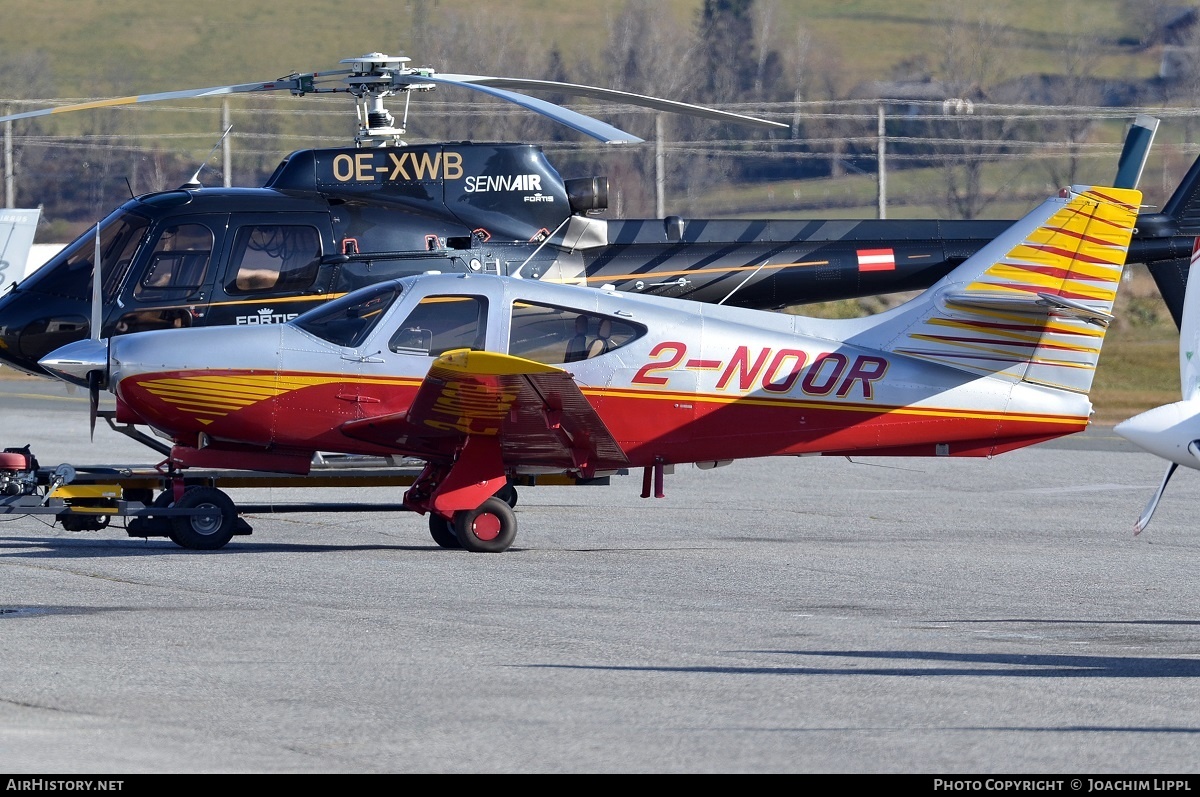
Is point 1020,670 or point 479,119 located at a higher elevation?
point 479,119

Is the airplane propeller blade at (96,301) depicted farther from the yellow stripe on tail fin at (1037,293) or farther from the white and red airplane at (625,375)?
the yellow stripe on tail fin at (1037,293)

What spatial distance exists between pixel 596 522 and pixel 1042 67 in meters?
87.2

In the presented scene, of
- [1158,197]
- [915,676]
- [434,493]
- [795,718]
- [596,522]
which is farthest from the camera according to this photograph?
[1158,197]

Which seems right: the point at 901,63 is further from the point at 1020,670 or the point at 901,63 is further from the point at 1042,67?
the point at 1020,670

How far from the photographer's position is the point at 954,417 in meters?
12.6

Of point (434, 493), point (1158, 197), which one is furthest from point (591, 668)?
point (1158, 197)

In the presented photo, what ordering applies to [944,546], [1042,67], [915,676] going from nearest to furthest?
Answer: [915,676]
[944,546]
[1042,67]

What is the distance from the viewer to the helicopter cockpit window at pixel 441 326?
39.8 ft

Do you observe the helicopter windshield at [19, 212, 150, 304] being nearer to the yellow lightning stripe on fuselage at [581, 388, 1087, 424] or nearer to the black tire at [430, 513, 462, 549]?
the black tire at [430, 513, 462, 549]

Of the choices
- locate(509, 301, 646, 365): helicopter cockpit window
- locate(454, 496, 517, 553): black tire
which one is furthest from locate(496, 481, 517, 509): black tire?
locate(509, 301, 646, 365): helicopter cockpit window

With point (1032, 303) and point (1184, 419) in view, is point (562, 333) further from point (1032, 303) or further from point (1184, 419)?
point (1184, 419)

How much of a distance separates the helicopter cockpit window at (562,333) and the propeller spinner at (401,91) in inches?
53.7

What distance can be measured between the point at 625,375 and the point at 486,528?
1.54 m

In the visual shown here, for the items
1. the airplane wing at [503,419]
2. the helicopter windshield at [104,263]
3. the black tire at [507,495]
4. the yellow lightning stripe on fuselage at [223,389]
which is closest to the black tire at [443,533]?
the airplane wing at [503,419]
